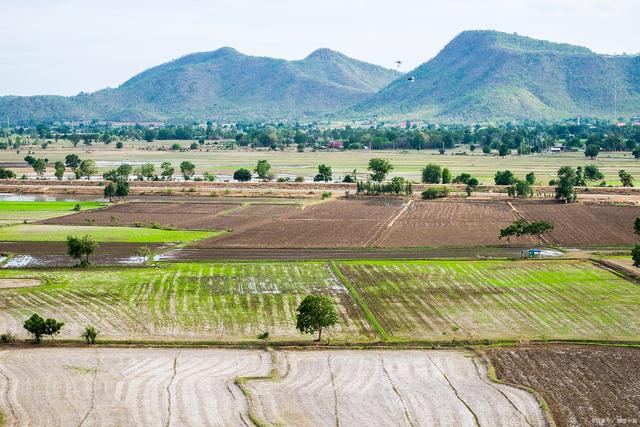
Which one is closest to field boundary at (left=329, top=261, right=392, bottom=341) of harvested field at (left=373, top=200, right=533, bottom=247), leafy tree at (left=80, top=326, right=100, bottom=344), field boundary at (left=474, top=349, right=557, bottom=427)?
field boundary at (left=474, top=349, right=557, bottom=427)

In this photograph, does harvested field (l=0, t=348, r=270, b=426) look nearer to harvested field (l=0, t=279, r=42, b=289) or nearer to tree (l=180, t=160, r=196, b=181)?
harvested field (l=0, t=279, r=42, b=289)

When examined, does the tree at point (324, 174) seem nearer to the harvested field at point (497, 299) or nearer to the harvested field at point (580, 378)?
the harvested field at point (497, 299)

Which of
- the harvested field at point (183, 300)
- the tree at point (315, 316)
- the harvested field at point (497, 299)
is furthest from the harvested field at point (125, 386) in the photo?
the harvested field at point (497, 299)

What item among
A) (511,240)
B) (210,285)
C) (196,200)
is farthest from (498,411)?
(196,200)

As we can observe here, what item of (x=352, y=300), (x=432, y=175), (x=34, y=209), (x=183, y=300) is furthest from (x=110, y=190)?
(x=352, y=300)

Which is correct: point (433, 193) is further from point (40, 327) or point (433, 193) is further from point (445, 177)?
point (40, 327)

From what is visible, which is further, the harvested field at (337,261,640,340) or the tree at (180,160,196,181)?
the tree at (180,160,196,181)

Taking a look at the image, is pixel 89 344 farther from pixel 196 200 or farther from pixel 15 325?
pixel 196 200
